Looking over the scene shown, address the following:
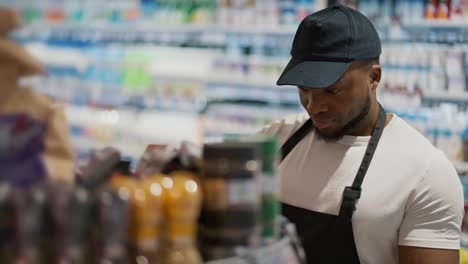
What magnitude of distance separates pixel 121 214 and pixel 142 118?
16.7ft

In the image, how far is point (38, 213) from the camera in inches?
43.2

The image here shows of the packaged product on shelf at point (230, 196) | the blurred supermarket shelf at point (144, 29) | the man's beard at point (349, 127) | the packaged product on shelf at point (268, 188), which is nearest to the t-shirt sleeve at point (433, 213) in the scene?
the man's beard at point (349, 127)

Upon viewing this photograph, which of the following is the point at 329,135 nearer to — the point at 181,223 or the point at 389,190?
the point at 389,190

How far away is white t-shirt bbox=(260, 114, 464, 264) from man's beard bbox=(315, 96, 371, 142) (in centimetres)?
2

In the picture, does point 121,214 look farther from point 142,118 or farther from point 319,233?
point 142,118

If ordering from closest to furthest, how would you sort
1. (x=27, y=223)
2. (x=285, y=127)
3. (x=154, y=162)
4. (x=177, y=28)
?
1. (x=27, y=223)
2. (x=154, y=162)
3. (x=285, y=127)
4. (x=177, y=28)

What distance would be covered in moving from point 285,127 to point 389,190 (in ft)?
1.68

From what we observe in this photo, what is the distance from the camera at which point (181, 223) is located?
3.97ft

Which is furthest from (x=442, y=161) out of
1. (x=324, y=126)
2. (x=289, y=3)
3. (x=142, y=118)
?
(x=142, y=118)

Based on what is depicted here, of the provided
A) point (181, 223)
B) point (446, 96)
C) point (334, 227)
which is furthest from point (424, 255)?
point (446, 96)

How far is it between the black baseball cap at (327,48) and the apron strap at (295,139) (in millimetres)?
318

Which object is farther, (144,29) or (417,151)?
(144,29)

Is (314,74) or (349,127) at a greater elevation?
(314,74)

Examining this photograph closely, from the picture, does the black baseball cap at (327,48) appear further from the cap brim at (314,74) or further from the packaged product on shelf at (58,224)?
the packaged product on shelf at (58,224)
